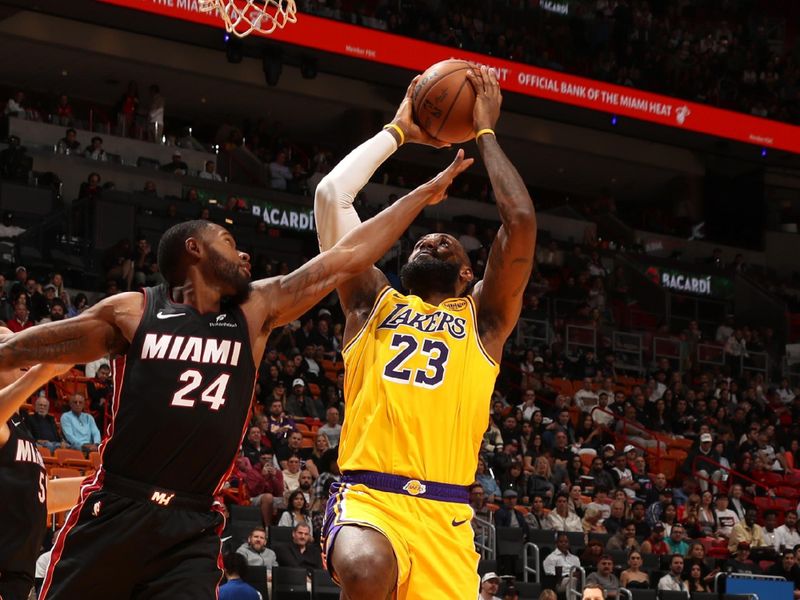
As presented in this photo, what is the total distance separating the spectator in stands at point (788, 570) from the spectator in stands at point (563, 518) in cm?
280

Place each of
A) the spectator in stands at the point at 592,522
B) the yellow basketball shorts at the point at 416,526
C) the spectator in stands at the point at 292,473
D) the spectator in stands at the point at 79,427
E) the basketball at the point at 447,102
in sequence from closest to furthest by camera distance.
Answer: the yellow basketball shorts at the point at 416,526
the basketball at the point at 447,102
the spectator in stands at the point at 79,427
the spectator in stands at the point at 292,473
the spectator in stands at the point at 592,522

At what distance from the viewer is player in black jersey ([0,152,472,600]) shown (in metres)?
3.85

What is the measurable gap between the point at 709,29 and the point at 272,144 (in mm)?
11472

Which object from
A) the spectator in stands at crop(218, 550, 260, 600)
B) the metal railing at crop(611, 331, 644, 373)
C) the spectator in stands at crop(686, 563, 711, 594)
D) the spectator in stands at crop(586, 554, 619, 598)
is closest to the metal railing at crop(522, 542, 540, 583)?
the spectator in stands at crop(586, 554, 619, 598)

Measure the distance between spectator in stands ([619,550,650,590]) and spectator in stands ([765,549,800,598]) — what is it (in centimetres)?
274

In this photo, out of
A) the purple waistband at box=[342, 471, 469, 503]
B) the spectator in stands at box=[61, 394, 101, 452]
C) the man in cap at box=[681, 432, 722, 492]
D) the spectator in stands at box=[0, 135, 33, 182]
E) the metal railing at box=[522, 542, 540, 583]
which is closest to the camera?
the purple waistband at box=[342, 471, 469, 503]

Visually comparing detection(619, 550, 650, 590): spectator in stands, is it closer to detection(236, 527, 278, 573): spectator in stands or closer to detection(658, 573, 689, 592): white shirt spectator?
detection(658, 573, 689, 592): white shirt spectator

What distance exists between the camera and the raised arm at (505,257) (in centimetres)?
505

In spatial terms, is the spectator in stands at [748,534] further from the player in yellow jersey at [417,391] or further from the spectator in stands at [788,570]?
the player in yellow jersey at [417,391]

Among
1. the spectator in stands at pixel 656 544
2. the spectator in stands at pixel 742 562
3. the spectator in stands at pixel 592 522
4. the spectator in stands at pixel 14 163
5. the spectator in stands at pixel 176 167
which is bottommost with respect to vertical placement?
the spectator in stands at pixel 742 562

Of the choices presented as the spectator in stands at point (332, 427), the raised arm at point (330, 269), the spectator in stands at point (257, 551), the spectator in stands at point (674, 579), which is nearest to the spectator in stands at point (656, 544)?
the spectator in stands at point (674, 579)

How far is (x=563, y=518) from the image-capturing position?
15.9 m

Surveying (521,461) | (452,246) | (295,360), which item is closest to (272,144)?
(295,360)

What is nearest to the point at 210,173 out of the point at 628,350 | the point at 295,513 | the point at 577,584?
the point at 628,350
